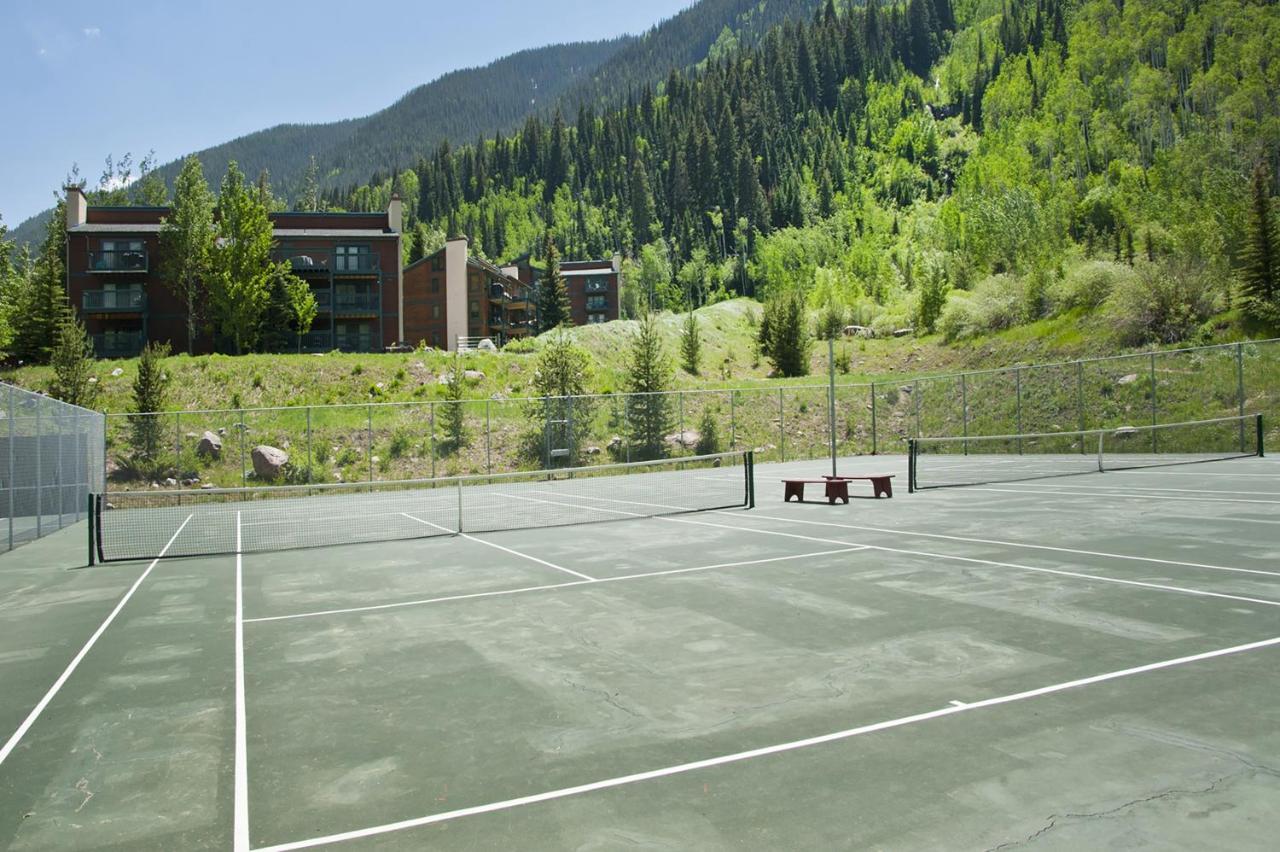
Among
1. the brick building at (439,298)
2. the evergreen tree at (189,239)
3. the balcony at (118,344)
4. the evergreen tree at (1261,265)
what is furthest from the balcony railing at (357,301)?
the evergreen tree at (1261,265)

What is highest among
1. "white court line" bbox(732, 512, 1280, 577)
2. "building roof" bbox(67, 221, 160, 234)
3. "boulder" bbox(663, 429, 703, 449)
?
"building roof" bbox(67, 221, 160, 234)

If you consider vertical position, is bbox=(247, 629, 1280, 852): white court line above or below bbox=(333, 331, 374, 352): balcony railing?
below

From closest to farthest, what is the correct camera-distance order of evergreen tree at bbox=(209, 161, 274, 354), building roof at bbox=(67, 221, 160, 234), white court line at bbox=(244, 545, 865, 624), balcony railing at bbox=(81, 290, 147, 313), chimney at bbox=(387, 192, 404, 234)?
1. white court line at bbox=(244, 545, 865, 624)
2. evergreen tree at bbox=(209, 161, 274, 354)
3. balcony railing at bbox=(81, 290, 147, 313)
4. building roof at bbox=(67, 221, 160, 234)
5. chimney at bbox=(387, 192, 404, 234)

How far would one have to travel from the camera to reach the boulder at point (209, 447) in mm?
34094

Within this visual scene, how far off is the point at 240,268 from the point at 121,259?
10.6m

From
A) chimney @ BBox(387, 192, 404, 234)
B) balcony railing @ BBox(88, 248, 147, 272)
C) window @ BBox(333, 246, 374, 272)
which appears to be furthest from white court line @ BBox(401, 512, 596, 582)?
balcony railing @ BBox(88, 248, 147, 272)

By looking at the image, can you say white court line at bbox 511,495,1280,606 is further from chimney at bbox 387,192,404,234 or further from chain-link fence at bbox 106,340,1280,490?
chimney at bbox 387,192,404,234

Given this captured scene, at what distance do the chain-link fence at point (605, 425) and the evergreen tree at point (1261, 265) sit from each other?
6764 mm

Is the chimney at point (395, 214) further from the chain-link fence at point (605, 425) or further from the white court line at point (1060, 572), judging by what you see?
the white court line at point (1060, 572)

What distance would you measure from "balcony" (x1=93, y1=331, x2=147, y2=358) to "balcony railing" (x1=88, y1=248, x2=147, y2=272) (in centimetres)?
454

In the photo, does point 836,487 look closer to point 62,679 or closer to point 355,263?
point 62,679

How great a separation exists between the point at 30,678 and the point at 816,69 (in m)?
213

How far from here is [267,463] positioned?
3331 cm

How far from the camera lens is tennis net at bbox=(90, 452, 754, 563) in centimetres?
1755
